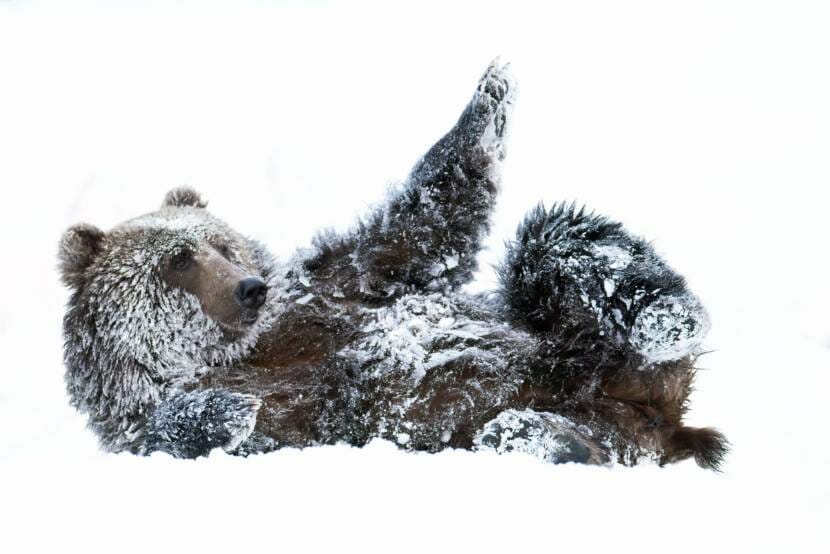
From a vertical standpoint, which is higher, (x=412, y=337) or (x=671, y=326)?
(x=671, y=326)

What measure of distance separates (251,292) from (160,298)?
0.47m

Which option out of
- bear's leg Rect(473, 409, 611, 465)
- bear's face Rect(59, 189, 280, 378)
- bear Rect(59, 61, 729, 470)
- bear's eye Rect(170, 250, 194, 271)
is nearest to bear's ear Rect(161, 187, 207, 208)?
bear Rect(59, 61, 729, 470)

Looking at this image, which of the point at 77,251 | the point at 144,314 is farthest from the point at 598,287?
the point at 77,251

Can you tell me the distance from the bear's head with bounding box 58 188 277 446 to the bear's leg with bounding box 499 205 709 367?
1.19 meters

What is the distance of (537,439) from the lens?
10.7 feet

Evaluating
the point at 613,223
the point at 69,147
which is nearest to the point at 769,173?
the point at 613,223

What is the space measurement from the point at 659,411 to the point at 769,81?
4.91 m

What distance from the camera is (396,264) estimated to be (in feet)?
13.1

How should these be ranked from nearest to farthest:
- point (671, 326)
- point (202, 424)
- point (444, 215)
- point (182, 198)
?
point (202, 424) < point (671, 326) < point (444, 215) < point (182, 198)

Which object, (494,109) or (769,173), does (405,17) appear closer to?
(769,173)

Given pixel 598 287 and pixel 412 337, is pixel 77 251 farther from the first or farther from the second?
pixel 598 287

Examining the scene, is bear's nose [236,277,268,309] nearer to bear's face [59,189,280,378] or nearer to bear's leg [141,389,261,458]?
bear's face [59,189,280,378]

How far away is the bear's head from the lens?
3648 millimetres

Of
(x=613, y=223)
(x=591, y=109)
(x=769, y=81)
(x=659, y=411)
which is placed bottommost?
(x=659, y=411)
